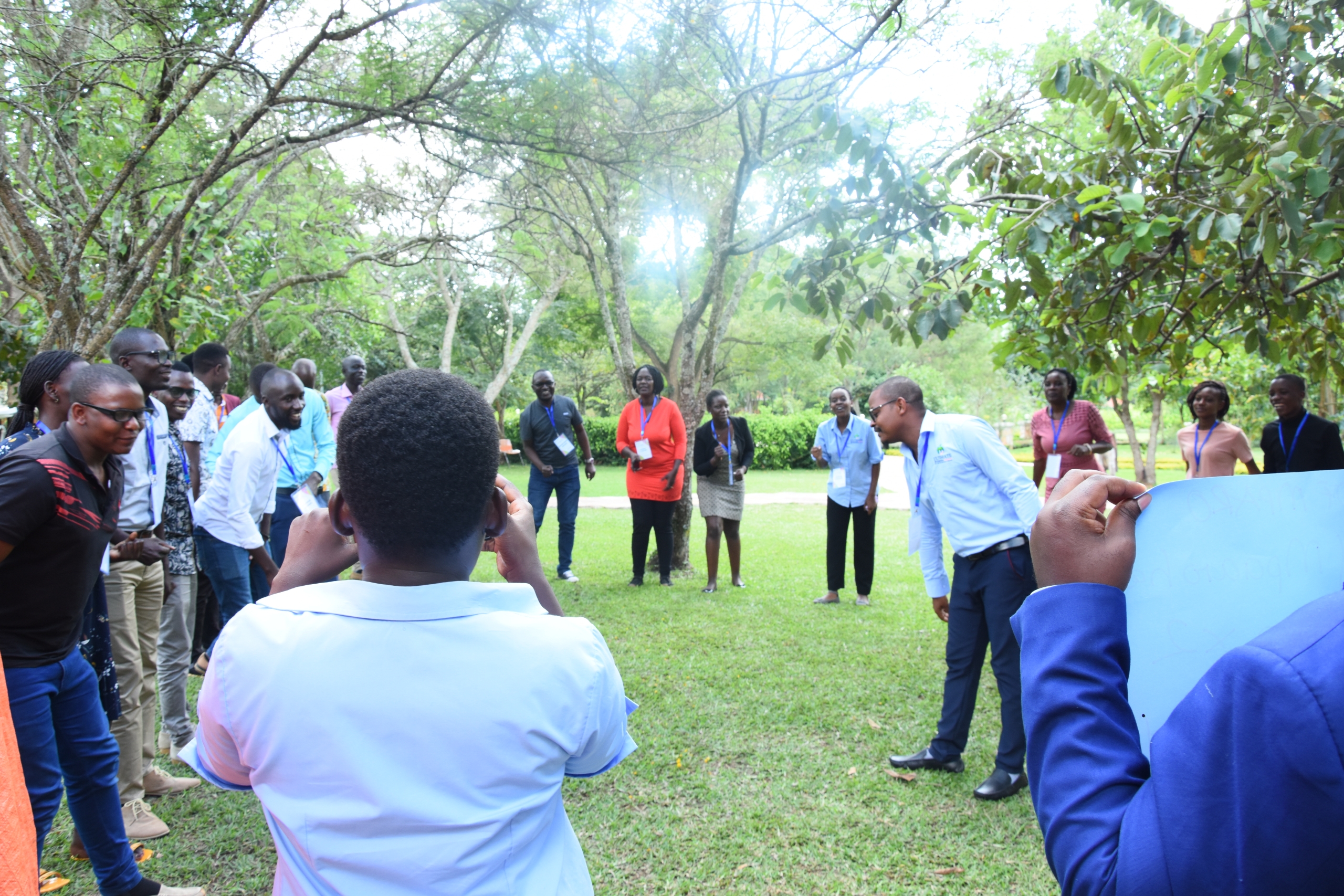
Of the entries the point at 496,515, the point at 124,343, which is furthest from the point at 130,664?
the point at 496,515

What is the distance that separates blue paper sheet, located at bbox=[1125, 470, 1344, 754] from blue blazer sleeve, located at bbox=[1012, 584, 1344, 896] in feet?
0.95

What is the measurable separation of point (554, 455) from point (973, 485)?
5.81 m

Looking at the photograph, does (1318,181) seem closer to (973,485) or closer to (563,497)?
(973,485)

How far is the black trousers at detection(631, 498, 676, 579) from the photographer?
8734 millimetres

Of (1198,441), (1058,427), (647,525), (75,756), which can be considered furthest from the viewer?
(647,525)

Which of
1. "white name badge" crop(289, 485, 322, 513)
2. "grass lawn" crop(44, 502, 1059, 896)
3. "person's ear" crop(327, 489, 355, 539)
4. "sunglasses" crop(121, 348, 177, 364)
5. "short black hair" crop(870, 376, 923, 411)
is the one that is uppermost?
"sunglasses" crop(121, 348, 177, 364)

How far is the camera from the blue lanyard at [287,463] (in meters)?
4.98

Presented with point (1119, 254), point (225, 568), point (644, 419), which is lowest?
point (225, 568)

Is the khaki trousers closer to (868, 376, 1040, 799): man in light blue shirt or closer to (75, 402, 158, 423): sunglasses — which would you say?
(75, 402, 158, 423): sunglasses

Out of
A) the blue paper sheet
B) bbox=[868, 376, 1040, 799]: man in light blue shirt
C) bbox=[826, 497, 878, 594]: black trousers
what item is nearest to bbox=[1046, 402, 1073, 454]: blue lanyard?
bbox=[826, 497, 878, 594]: black trousers

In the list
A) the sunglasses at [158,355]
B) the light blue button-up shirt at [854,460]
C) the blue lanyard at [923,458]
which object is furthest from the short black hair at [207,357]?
the light blue button-up shirt at [854,460]

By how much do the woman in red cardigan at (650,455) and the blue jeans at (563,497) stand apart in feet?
2.48

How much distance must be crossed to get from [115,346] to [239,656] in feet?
12.2

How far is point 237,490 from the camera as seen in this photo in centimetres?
464
